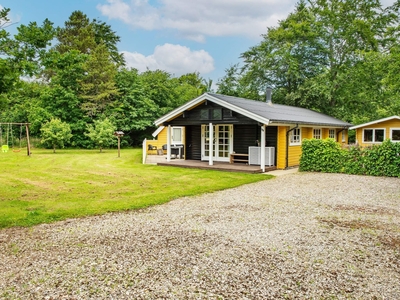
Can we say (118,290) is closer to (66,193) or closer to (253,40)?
(66,193)

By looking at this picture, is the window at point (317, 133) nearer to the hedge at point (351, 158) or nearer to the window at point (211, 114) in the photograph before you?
the hedge at point (351, 158)

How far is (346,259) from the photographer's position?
12.3ft

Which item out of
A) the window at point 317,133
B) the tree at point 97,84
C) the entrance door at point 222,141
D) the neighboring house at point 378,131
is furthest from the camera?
the tree at point 97,84

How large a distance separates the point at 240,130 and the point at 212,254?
10.6m

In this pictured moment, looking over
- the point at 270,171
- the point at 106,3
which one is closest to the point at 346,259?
the point at 270,171

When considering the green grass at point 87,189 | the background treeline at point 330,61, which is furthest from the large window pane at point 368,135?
the green grass at point 87,189

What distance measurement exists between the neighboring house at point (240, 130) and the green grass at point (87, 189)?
2.13m

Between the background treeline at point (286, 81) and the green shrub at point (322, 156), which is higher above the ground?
the background treeline at point (286, 81)

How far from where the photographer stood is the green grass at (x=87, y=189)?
5.98 metres

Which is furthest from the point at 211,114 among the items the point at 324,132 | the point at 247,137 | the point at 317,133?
the point at 324,132

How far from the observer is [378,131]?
65.0 ft

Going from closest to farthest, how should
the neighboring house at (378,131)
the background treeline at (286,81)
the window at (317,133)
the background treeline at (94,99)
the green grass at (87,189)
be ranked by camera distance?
the green grass at (87,189) → the window at (317,133) → the neighboring house at (378,131) → the background treeline at (286,81) → the background treeline at (94,99)

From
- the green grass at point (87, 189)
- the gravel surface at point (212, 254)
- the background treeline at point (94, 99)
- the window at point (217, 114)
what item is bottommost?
the gravel surface at point (212, 254)

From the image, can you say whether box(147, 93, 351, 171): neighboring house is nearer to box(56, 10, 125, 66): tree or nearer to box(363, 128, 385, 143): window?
box(363, 128, 385, 143): window
